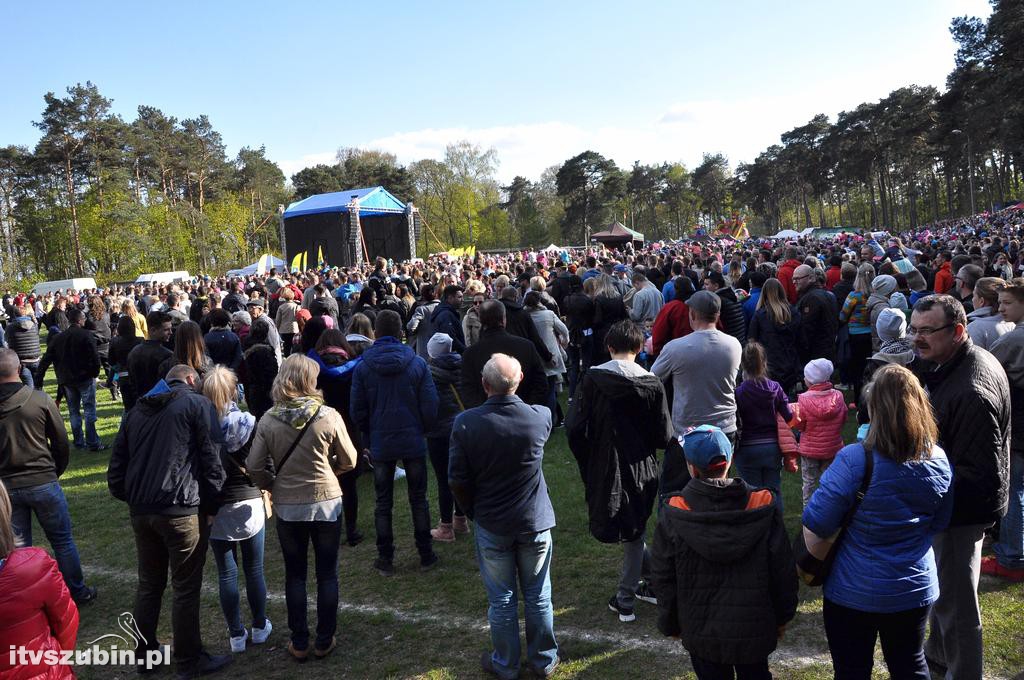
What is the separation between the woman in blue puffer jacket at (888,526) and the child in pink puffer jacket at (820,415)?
99.6 inches

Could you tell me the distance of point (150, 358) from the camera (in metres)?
6.18

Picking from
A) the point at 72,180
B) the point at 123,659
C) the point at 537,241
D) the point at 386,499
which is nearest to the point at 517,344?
the point at 386,499

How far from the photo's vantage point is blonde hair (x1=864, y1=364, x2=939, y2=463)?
91.7 inches

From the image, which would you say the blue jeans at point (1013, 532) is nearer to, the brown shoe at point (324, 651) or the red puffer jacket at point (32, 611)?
the brown shoe at point (324, 651)

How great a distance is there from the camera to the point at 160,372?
6.04 metres

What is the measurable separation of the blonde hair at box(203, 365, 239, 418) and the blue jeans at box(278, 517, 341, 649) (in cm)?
75

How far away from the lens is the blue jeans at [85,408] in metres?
9.00

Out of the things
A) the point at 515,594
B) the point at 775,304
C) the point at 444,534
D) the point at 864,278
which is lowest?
the point at 444,534

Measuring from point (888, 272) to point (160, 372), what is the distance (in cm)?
775

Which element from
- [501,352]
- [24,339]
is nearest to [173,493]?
[501,352]

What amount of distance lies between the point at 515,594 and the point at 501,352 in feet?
6.17

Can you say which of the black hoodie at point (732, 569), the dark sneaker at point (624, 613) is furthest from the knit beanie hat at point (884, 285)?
the black hoodie at point (732, 569)

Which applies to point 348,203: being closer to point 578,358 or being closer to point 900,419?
point 578,358

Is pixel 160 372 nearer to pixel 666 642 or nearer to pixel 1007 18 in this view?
pixel 666 642
